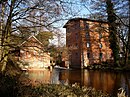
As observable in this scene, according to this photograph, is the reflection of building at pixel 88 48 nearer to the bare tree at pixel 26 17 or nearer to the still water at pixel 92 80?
the still water at pixel 92 80

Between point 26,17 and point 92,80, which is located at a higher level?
point 26,17

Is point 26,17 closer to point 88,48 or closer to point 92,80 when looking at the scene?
point 92,80

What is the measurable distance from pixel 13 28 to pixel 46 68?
2164 cm

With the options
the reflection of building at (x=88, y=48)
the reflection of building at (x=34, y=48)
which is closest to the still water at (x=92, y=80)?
the reflection of building at (x=34, y=48)

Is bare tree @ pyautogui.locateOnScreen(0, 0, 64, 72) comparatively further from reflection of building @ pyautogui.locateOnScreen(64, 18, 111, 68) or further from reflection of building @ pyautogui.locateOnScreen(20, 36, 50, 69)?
reflection of building @ pyautogui.locateOnScreen(64, 18, 111, 68)

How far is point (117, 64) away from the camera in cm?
3259

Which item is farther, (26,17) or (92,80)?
(92,80)

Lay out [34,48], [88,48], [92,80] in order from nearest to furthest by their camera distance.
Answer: [34,48]
[92,80]
[88,48]

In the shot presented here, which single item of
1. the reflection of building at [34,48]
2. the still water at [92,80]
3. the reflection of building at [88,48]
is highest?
the reflection of building at [88,48]

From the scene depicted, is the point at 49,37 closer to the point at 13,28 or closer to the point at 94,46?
the point at 13,28

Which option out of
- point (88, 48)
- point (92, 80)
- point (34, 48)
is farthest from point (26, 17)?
point (88, 48)

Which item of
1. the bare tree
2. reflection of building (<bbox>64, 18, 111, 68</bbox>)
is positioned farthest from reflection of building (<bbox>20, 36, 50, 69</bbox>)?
reflection of building (<bbox>64, 18, 111, 68</bbox>)

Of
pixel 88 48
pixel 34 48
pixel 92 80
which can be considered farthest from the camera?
pixel 88 48

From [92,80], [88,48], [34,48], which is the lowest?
[92,80]
